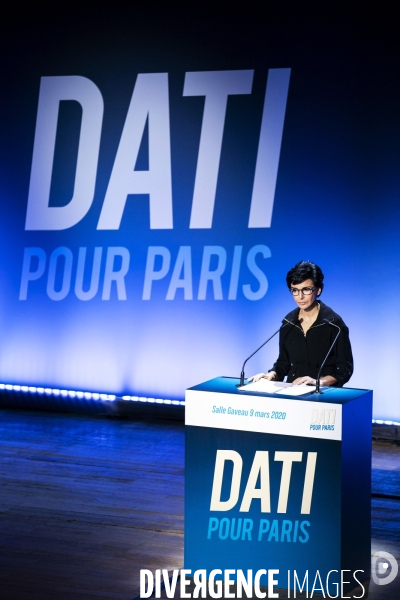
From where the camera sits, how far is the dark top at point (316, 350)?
419 centimetres

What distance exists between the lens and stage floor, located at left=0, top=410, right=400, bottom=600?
3895 mm

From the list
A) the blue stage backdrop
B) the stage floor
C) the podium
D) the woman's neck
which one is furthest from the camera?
the blue stage backdrop

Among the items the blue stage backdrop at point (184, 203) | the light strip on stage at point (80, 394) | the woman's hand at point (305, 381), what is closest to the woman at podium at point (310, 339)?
the woman's hand at point (305, 381)

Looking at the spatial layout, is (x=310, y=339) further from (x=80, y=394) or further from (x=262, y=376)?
(x=80, y=394)

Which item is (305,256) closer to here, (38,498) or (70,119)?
(70,119)

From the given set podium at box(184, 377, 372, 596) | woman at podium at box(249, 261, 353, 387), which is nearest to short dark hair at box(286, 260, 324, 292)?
woman at podium at box(249, 261, 353, 387)

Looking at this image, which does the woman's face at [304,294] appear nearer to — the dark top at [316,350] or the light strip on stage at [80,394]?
the dark top at [316,350]

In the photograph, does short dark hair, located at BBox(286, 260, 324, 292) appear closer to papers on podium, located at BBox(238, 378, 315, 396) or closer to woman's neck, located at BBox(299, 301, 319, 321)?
woman's neck, located at BBox(299, 301, 319, 321)

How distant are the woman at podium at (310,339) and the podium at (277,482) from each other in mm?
508

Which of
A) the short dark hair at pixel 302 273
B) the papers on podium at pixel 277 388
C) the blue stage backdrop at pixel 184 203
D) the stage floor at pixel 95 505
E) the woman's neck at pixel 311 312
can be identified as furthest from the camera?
the blue stage backdrop at pixel 184 203

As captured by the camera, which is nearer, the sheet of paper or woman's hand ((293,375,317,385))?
the sheet of paper

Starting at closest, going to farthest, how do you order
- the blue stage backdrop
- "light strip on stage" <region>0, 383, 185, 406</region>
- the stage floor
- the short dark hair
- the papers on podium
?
the papers on podium < the stage floor < the short dark hair < the blue stage backdrop < "light strip on stage" <region>0, 383, 185, 406</region>

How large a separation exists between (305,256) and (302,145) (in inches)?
31.3

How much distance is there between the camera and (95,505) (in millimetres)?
4895
